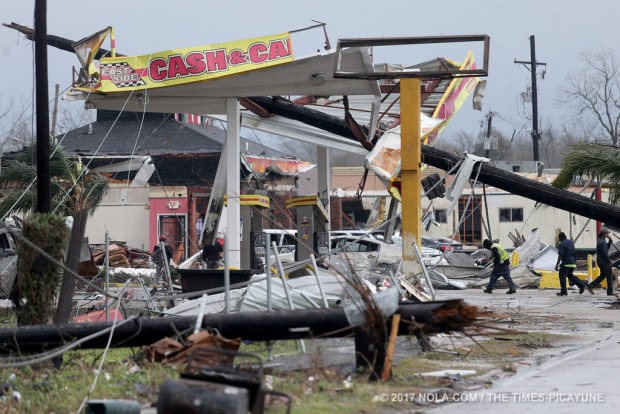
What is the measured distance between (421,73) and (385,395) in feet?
38.0

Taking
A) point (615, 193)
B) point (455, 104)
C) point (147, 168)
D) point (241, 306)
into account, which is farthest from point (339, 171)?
point (241, 306)

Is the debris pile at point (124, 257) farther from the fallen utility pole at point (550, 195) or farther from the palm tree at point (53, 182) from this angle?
the fallen utility pole at point (550, 195)

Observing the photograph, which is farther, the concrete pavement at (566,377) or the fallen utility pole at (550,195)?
the fallen utility pole at (550,195)

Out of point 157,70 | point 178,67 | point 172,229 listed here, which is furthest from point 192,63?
point 172,229

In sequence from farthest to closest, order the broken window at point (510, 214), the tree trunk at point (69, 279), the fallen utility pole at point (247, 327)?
1. the broken window at point (510, 214)
2. the tree trunk at point (69, 279)
3. the fallen utility pole at point (247, 327)

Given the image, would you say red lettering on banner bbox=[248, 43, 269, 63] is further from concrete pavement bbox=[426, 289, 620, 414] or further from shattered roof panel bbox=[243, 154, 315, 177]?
shattered roof panel bbox=[243, 154, 315, 177]

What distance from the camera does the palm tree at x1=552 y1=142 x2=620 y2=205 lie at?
2331 centimetres

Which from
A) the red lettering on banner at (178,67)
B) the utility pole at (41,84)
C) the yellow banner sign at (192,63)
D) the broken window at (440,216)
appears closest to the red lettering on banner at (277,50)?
the yellow banner sign at (192,63)

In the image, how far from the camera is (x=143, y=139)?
175 ft

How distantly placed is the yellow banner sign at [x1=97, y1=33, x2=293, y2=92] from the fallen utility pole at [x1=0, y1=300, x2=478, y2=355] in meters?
11.4

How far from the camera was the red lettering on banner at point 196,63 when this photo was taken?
22062mm

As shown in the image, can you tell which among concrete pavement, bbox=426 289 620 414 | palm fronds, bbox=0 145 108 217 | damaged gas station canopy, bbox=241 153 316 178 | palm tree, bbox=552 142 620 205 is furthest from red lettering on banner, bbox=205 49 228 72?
damaged gas station canopy, bbox=241 153 316 178

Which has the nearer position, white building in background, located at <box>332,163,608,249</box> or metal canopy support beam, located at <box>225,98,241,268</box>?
metal canopy support beam, located at <box>225,98,241,268</box>

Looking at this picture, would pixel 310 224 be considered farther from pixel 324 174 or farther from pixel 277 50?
pixel 277 50
